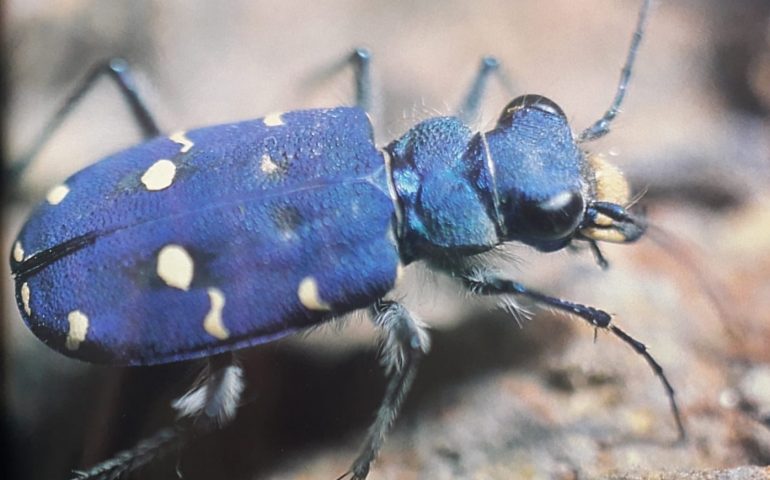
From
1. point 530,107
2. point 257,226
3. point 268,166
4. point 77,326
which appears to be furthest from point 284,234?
point 530,107

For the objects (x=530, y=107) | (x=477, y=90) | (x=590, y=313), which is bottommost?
(x=590, y=313)

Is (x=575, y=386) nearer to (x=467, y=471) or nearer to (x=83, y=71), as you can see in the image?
(x=467, y=471)

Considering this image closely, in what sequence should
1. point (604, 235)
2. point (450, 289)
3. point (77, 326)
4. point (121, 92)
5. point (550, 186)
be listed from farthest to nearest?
point (121, 92) → point (450, 289) → point (604, 235) → point (550, 186) → point (77, 326)

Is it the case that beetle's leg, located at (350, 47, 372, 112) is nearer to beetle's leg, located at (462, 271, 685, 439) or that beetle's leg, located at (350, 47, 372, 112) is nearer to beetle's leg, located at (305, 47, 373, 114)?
beetle's leg, located at (305, 47, 373, 114)

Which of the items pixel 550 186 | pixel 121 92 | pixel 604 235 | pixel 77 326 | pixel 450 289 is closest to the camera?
pixel 77 326

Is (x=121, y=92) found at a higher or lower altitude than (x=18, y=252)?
higher

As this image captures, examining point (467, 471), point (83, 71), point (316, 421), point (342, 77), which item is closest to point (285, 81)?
point (342, 77)

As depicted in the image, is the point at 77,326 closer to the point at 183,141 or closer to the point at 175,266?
the point at 175,266
